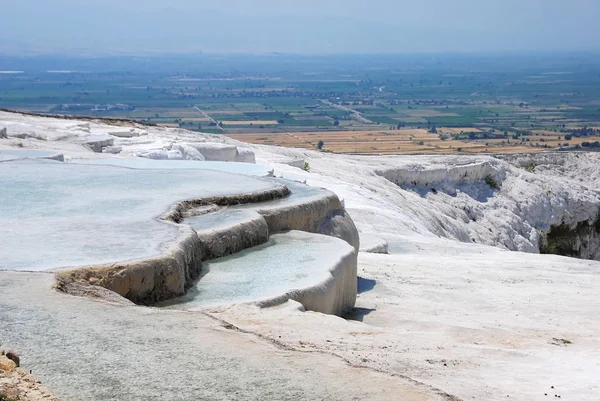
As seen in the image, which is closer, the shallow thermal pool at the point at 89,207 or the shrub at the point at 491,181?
the shallow thermal pool at the point at 89,207

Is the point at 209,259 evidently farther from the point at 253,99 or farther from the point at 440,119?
the point at 253,99

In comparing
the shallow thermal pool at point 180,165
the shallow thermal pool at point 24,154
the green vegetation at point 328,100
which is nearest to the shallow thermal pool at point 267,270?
the shallow thermal pool at point 180,165

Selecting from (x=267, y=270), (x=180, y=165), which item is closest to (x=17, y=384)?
(x=267, y=270)

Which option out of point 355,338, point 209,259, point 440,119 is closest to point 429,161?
point 209,259

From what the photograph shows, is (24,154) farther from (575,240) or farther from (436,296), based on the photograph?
(575,240)

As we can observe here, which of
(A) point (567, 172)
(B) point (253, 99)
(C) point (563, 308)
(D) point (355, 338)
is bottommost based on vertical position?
(B) point (253, 99)

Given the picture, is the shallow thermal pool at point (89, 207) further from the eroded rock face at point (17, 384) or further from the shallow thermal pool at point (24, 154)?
the eroded rock face at point (17, 384)
